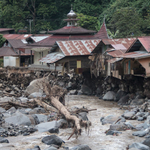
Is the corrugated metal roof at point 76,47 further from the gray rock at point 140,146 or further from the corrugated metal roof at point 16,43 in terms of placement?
the gray rock at point 140,146

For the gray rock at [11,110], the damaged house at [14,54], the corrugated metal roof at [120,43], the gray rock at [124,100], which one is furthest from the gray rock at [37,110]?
the damaged house at [14,54]

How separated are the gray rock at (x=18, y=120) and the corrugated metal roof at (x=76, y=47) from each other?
1374cm

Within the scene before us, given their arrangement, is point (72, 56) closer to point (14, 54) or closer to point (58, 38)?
point (58, 38)

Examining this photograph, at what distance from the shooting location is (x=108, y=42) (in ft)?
104

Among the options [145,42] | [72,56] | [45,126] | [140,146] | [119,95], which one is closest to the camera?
[140,146]

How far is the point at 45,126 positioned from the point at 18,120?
1782 millimetres

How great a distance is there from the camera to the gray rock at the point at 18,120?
20.4 meters

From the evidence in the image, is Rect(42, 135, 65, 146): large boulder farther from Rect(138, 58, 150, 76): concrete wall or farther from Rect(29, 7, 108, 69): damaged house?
Rect(29, 7, 108, 69): damaged house

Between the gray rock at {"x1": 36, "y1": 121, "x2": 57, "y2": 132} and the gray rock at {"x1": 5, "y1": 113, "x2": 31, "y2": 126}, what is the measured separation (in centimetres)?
85

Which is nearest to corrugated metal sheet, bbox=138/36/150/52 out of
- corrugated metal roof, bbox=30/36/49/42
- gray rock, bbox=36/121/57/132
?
gray rock, bbox=36/121/57/132

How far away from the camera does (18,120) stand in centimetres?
2050

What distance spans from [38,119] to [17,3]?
40.6 metres

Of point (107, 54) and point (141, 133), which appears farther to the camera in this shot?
point (107, 54)

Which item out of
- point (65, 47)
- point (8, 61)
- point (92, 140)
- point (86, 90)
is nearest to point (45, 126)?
point (92, 140)
